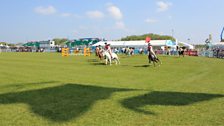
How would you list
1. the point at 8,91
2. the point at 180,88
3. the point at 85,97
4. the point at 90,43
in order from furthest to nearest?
the point at 90,43
the point at 180,88
the point at 8,91
the point at 85,97

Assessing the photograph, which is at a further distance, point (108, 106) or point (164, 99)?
point (164, 99)

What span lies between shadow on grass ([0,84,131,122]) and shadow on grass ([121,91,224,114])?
1124 millimetres

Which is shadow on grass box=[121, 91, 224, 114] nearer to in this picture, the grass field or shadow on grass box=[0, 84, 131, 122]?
the grass field

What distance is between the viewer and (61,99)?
10.4 m

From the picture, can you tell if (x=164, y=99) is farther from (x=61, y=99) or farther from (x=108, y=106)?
(x=61, y=99)

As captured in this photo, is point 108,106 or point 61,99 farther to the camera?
point 61,99

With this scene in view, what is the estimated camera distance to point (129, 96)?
1102cm

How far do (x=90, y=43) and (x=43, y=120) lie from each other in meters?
89.3

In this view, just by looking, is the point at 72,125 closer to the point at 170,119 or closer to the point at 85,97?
the point at 170,119

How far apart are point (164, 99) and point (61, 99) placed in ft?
10.6

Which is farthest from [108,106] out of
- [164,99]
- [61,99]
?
[164,99]

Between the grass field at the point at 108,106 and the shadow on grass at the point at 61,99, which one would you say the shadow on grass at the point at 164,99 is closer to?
the grass field at the point at 108,106

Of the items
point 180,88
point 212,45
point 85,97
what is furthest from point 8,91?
point 212,45

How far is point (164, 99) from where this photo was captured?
34.4ft
